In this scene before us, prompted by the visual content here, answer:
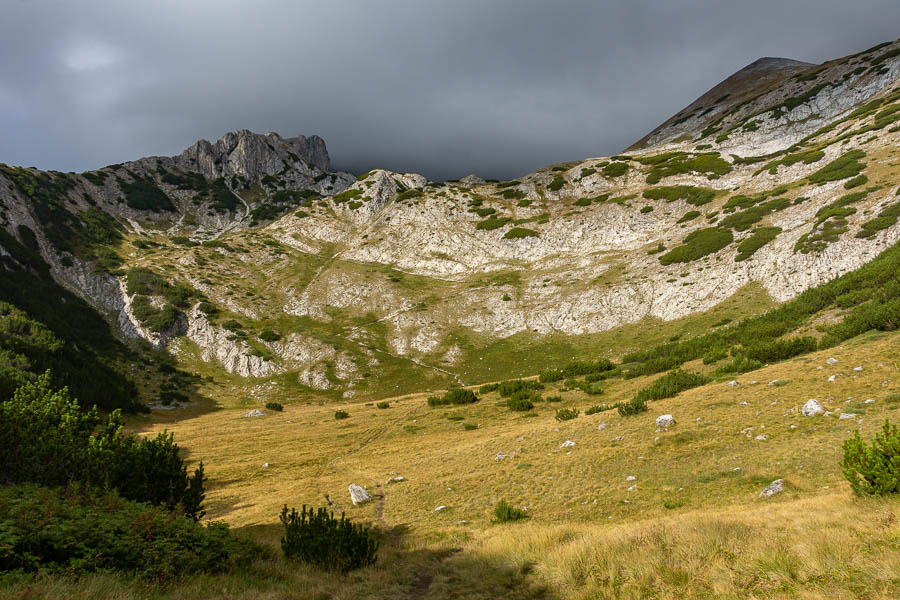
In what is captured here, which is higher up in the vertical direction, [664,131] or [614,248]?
[664,131]

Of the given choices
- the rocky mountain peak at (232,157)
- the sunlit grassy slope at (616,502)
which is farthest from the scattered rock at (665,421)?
the rocky mountain peak at (232,157)

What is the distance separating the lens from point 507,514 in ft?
39.8

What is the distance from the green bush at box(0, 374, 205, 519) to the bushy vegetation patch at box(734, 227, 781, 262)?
63.0m

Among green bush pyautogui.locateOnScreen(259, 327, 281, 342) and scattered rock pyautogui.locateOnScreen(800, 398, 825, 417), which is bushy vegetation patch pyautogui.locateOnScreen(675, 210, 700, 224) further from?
green bush pyautogui.locateOnScreen(259, 327, 281, 342)

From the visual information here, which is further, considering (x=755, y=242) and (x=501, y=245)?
(x=501, y=245)

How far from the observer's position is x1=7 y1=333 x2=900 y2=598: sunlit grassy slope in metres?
6.24

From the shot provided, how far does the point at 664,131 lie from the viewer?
149m

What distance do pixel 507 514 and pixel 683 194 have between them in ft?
289

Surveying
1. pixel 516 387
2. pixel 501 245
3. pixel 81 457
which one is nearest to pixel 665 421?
pixel 516 387

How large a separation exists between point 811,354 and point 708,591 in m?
19.0

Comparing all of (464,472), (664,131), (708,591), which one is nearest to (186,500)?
(464,472)

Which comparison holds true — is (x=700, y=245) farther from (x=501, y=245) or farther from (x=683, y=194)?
(x=501, y=245)

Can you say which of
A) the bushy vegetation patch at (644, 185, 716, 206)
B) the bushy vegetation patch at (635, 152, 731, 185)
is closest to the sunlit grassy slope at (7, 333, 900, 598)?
the bushy vegetation patch at (644, 185, 716, 206)

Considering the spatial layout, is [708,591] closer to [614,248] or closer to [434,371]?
[434,371]
